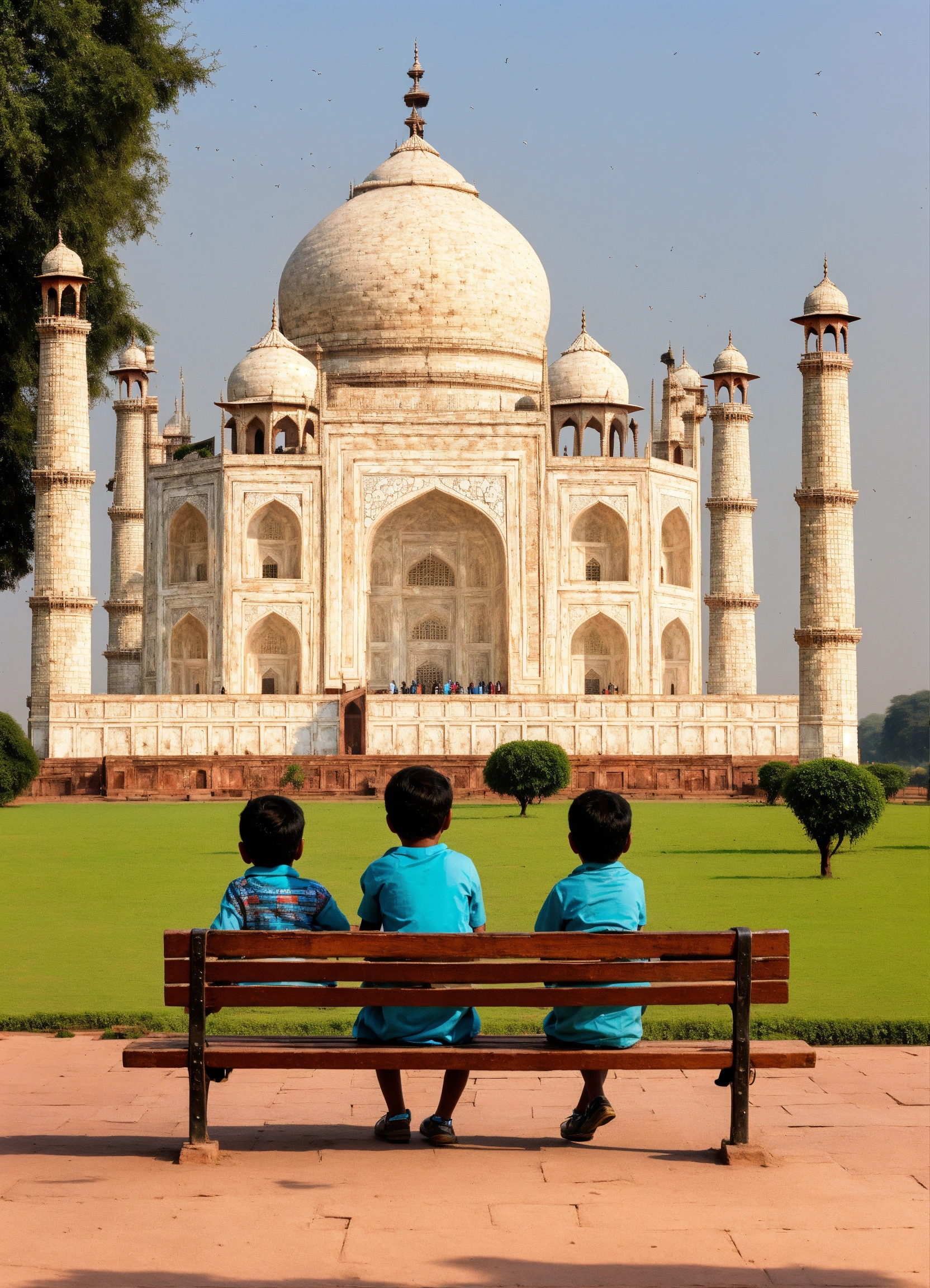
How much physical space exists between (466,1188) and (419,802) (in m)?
0.76

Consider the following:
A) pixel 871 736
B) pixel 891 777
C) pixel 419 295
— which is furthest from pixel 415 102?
Result: pixel 871 736

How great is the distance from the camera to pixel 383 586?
26.8 meters

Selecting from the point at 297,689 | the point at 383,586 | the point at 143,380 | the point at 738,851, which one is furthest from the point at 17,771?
the point at 143,380

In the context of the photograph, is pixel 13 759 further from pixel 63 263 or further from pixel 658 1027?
pixel 658 1027

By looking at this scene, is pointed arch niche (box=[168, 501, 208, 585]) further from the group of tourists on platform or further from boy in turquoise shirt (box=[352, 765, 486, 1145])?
boy in turquoise shirt (box=[352, 765, 486, 1145])

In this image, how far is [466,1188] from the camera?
2.85 meters

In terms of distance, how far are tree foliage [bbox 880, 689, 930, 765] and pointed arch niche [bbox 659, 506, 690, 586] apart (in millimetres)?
29739

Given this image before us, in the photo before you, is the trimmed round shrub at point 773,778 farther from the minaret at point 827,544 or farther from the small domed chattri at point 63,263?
the small domed chattri at point 63,263

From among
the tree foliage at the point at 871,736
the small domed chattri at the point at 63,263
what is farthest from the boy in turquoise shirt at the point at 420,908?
the tree foliage at the point at 871,736

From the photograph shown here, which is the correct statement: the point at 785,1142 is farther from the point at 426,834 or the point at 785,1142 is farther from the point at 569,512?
the point at 569,512

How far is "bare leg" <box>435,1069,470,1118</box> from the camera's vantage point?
10.4 feet

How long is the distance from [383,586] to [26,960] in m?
21.4

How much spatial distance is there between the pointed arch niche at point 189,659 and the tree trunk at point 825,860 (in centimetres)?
1821

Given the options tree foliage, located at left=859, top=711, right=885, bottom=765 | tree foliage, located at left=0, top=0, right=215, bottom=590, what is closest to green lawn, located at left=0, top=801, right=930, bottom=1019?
tree foliage, located at left=0, top=0, right=215, bottom=590
